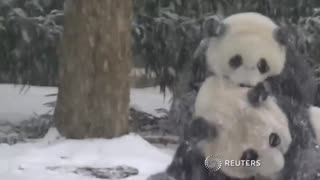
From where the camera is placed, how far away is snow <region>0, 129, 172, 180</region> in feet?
20.6

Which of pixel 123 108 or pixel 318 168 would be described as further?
pixel 123 108

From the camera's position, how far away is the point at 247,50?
3.18 metres

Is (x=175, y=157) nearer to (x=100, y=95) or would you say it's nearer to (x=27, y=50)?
(x=100, y=95)

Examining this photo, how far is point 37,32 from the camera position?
9.76m

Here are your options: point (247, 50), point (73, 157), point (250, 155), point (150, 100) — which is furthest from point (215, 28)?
point (150, 100)

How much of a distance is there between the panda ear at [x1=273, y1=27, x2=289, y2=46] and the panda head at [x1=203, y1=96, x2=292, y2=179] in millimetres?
248

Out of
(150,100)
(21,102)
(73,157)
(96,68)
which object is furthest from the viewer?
(150,100)

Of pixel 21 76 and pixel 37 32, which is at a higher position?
pixel 37 32

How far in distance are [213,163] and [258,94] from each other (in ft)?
1.07

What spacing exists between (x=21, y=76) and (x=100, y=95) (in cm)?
337

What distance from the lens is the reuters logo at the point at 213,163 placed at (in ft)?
10.6

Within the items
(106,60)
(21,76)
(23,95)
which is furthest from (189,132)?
(23,95)

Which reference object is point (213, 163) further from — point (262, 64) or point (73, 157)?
point (73, 157)

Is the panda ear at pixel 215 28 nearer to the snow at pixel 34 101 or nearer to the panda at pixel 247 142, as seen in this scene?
the panda at pixel 247 142
